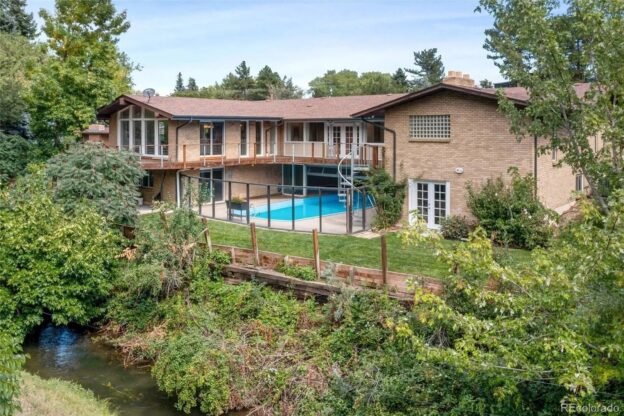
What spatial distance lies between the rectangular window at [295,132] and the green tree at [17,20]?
38.7 m

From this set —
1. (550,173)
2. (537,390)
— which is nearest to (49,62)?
(550,173)

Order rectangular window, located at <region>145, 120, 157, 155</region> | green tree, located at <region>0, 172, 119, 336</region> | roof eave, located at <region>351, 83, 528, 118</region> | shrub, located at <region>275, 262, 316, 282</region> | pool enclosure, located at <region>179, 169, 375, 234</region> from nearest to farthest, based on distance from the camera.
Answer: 1. green tree, located at <region>0, 172, 119, 336</region>
2. shrub, located at <region>275, 262, 316, 282</region>
3. roof eave, located at <region>351, 83, 528, 118</region>
4. pool enclosure, located at <region>179, 169, 375, 234</region>
5. rectangular window, located at <region>145, 120, 157, 155</region>

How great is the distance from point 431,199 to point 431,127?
8.86 feet

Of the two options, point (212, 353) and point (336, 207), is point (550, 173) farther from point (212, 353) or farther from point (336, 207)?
point (212, 353)

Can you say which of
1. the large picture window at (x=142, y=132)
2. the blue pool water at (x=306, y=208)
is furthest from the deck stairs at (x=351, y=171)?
the large picture window at (x=142, y=132)

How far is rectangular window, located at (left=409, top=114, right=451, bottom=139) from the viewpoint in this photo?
2184 cm

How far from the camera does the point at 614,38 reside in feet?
32.7

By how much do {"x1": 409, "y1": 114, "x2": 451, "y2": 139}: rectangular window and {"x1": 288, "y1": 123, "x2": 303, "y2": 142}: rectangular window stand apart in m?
11.6

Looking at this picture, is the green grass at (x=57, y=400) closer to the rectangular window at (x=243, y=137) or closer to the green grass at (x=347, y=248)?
the green grass at (x=347, y=248)

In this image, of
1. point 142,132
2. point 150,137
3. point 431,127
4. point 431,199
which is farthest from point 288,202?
point 431,127

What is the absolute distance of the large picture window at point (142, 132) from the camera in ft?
93.9

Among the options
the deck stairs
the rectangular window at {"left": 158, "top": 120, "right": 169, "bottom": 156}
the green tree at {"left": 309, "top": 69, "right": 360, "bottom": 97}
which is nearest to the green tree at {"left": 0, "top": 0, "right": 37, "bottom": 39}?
the green tree at {"left": 309, "top": 69, "right": 360, "bottom": 97}

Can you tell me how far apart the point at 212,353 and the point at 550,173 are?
14156 millimetres

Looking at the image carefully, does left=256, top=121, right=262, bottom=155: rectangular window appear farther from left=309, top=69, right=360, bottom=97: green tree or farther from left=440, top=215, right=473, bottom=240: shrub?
left=309, top=69, right=360, bottom=97: green tree
